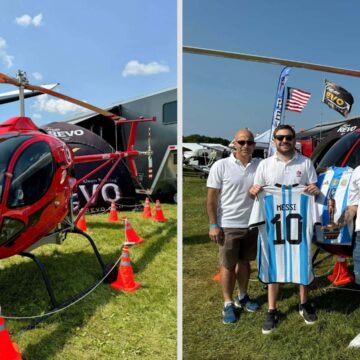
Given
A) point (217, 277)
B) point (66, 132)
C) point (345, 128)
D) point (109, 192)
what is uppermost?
point (66, 132)

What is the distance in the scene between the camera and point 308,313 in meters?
2.28

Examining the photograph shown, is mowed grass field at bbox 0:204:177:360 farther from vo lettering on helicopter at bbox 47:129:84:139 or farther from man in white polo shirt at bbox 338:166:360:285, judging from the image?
vo lettering on helicopter at bbox 47:129:84:139

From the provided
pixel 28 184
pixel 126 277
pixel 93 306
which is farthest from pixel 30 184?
pixel 126 277

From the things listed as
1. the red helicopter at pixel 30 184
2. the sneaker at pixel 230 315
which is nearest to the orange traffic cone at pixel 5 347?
the red helicopter at pixel 30 184

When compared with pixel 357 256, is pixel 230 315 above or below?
below

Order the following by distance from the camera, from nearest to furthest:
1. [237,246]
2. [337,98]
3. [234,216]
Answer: [234,216] < [237,246] < [337,98]

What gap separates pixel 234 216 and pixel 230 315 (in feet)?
2.07

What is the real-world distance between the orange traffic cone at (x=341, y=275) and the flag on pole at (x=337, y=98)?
1177 millimetres

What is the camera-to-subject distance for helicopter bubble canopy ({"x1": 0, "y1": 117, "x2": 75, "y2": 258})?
8.55ft

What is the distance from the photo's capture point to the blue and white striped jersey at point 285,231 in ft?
6.89

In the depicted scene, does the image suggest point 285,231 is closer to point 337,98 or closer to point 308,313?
point 308,313

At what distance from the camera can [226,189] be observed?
2.24m

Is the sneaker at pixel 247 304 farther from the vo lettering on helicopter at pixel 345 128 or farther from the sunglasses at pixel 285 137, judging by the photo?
the vo lettering on helicopter at pixel 345 128

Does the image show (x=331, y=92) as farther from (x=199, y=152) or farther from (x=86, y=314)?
(x=86, y=314)
